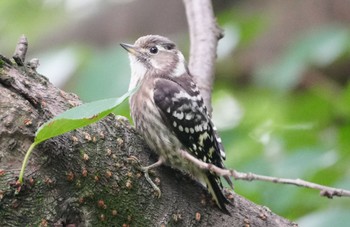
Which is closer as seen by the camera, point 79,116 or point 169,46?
point 79,116

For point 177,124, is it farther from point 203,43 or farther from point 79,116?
point 79,116

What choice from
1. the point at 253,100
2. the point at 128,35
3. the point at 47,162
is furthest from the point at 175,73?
the point at 128,35

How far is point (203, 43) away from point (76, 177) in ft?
4.86

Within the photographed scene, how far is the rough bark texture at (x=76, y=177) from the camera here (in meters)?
2.12

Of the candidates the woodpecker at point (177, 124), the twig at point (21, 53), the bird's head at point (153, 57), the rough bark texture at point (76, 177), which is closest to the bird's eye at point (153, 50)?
the bird's head at point (153, 57)

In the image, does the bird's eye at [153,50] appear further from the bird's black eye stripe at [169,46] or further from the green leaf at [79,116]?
the green leaf at [79,116]

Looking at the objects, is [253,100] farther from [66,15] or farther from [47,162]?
[47,162]

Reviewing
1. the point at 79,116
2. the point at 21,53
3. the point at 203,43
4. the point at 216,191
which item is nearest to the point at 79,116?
the point at 79,116

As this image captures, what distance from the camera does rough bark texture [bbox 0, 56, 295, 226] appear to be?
6.96ft

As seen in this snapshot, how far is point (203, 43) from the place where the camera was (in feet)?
11.5

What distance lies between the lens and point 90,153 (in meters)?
2.27

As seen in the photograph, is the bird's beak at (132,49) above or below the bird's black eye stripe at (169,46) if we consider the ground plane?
below

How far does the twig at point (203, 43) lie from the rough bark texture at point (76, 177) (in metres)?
0.89

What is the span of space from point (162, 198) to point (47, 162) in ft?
1.49
